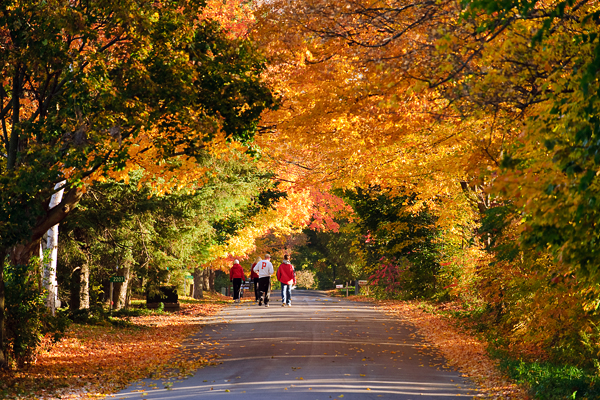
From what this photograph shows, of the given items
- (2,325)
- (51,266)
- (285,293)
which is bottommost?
(285,293)

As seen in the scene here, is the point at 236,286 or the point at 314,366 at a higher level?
the point at 236,286

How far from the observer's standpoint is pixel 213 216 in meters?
20.1

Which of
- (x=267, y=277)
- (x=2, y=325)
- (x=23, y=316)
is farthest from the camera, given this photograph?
(x=267, y=277)

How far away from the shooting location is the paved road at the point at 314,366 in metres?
8.46

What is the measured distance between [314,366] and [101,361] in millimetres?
3790

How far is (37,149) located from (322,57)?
497 centimetres

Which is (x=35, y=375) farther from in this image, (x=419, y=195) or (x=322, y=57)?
(x=419, y=195)

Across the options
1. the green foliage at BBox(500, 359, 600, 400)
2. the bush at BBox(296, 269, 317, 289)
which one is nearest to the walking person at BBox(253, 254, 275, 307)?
the green foliage at BBox(500, 359, 600, 400)

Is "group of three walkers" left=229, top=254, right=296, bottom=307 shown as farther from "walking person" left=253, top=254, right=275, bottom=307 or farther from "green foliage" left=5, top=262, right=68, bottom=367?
"green foliage" left=5, top=262, right=68, bottom=367

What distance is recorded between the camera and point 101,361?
36.6ft

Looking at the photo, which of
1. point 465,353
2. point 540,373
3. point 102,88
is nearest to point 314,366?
point 540,373

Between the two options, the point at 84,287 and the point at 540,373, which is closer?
the point at 540,373

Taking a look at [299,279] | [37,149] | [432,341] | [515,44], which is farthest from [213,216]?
[299,279]

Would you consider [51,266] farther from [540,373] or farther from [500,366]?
[540,373]
